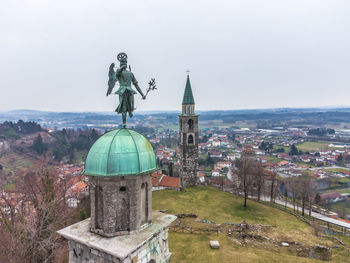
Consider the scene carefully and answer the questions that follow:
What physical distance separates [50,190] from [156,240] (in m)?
18.5

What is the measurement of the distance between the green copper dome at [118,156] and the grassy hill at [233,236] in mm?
13724

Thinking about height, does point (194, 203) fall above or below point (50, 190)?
below

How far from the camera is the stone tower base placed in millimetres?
6677

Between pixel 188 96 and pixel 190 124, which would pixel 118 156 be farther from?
pixel 188 96

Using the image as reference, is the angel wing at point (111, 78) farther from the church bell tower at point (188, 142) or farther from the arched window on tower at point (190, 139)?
the arched window on tower at point (190, 139)

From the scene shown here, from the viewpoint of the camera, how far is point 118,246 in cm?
682

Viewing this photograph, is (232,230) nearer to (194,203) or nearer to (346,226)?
(194,203)

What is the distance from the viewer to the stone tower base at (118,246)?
6677 mm

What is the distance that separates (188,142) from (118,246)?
36.5 meters

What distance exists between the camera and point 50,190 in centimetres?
2159

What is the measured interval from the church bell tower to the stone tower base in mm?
34451

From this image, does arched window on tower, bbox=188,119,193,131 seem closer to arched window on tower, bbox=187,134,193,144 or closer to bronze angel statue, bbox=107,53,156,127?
arched window on tower, bbox=187,134,193,144

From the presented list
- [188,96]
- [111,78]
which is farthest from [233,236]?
[188,96]

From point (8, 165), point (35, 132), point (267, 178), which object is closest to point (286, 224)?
point (267, 178)
